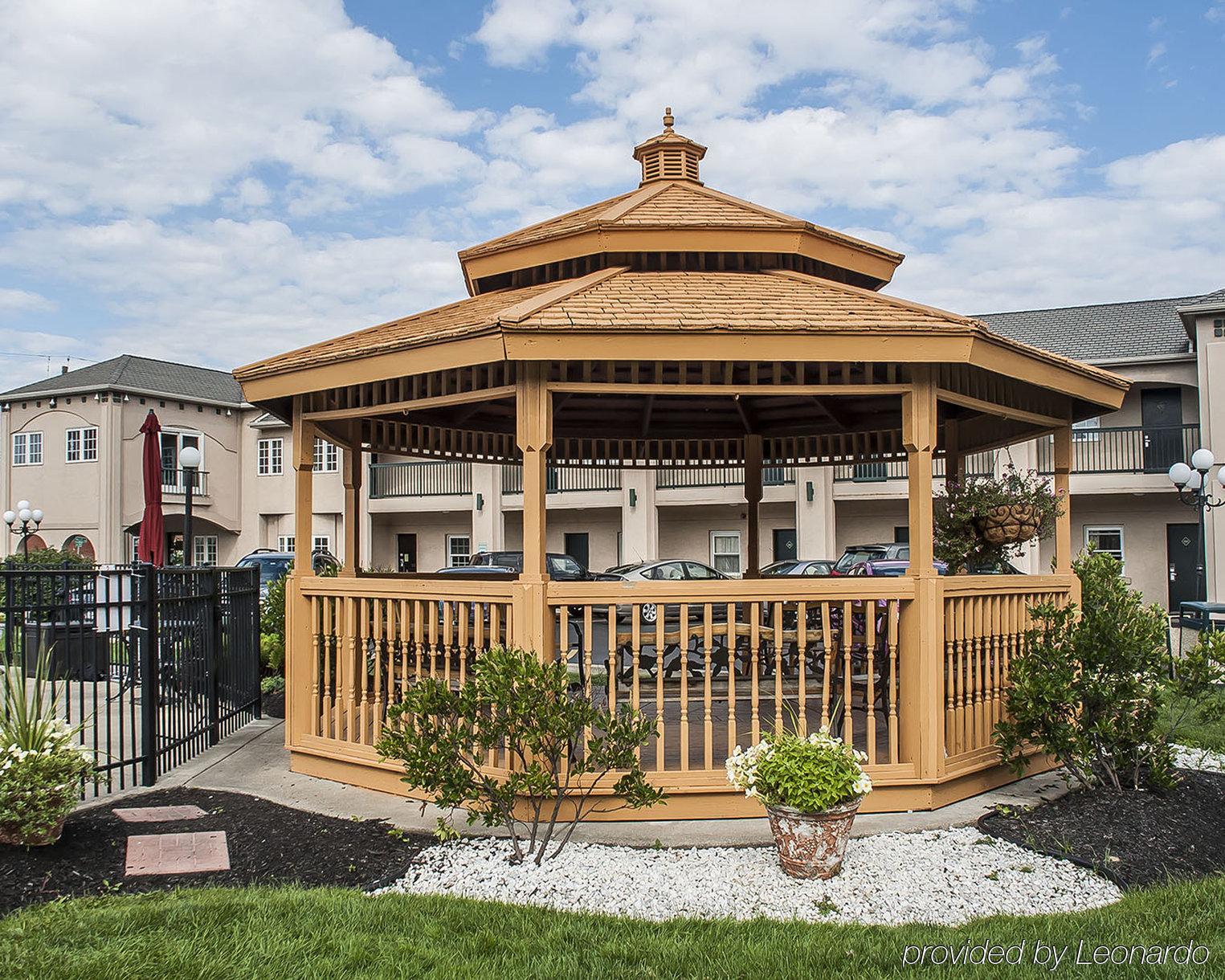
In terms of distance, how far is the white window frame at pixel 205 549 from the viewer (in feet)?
116

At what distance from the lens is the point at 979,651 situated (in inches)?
255

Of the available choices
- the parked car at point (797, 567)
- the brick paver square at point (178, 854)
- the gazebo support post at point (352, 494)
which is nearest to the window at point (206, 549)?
the parked car at point (797, 567)

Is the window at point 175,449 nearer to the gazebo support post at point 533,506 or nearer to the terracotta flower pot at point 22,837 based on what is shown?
the terracotta flower pot at point 22,837

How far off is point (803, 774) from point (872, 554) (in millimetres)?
18245

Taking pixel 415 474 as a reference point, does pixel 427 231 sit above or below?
above

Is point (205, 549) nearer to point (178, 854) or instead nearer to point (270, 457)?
point (270, 457)

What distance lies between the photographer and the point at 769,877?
15.5 feet

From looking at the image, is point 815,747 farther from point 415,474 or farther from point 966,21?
point 415,474

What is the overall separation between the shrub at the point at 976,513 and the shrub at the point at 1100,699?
1.45m

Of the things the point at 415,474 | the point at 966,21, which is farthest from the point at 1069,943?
the point at 415,474

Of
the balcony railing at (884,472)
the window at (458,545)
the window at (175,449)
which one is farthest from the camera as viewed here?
the window at (175,449)

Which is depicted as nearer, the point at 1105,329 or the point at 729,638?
the point at 729,638

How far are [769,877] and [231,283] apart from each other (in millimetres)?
22129

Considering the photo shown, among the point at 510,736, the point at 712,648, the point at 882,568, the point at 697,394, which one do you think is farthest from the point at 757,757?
the point at 882,568
